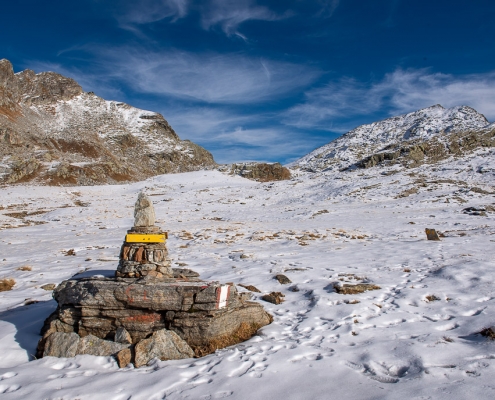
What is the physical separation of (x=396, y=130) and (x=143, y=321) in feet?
494

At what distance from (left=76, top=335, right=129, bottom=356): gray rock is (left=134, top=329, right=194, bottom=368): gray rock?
562 millimetres

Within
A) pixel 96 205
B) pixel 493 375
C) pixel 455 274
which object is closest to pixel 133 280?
pixel 493 375

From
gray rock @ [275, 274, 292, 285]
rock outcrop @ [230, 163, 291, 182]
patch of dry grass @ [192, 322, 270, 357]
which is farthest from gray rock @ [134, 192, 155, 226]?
rock outcrop @ [230, 163, 291, 182]

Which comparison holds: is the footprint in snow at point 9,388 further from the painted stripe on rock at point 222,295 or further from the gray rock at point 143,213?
the gray rock at point 143,213

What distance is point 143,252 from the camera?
9.20 m

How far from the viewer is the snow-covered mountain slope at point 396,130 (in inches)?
4444

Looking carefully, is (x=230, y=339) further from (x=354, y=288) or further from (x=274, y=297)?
(x=354, y=288)

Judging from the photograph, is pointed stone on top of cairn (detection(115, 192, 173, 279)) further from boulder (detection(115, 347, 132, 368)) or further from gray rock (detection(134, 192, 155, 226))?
boulder (detection(115, 347, 132, 368))

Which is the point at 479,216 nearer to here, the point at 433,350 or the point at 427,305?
the point at 427,305

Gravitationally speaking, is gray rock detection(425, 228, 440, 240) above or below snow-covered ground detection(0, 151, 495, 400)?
above

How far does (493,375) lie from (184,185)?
5505 cm

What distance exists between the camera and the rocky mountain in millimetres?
63531

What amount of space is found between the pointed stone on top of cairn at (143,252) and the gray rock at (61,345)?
6.59ft

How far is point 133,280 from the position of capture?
8.34 metres
